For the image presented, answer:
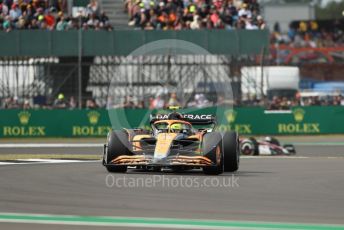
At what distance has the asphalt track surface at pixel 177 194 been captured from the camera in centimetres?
973

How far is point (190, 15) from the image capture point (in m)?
34.3

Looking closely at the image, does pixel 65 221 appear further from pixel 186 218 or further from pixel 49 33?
pixel 49 33

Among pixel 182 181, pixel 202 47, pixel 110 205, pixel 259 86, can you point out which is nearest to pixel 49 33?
pixel 202 47

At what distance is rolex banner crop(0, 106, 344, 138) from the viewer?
102 feet

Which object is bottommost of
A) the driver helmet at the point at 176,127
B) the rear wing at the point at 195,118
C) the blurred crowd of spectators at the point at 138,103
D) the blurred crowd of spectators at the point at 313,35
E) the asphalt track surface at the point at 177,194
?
the asphalt track surface at the point at 177,194

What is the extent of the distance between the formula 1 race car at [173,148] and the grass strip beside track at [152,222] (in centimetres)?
545

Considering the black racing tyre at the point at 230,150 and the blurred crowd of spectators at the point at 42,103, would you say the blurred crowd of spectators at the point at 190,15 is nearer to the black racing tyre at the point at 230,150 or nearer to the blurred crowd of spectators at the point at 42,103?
the blurred crowd of spectators at the point at 42,103

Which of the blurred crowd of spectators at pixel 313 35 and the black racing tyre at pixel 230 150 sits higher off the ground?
the blurred crowd of spectators at pixel 313 35

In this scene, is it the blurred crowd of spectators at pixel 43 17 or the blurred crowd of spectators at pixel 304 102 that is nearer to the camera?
the blurred crowd of spectators at pixel 304 102

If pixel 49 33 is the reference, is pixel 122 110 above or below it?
below

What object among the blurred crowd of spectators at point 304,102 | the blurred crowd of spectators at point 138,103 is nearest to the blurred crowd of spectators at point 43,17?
the blurred crowd of spectators at point 138,103

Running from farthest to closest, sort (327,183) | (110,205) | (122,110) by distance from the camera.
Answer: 1. (122,110)
2. (327,183)
3. (110,205)

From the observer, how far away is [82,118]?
31359 millimetres

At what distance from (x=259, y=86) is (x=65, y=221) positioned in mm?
23991
